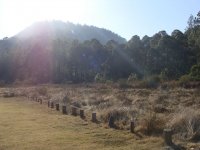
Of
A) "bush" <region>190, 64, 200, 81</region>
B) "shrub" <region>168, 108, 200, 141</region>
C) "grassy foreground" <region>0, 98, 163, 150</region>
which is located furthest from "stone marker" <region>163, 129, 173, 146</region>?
"bush" <region>190, 64, 200, 81</region>

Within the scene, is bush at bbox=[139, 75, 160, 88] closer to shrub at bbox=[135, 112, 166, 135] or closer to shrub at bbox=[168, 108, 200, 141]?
shrub at bbox=[135, 112, 166, 135]

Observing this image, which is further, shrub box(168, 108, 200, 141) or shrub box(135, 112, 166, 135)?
shrub box(135, 112, 166, 135)

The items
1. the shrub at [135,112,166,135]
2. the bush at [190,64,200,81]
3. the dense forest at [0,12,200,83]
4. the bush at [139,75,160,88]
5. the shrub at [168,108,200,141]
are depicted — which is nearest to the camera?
the shrub at [168,108,200,141]

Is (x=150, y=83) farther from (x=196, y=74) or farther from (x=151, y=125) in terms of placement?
(x=151, y=125)

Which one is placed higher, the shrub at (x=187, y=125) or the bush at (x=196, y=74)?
the bush at (x=196, y=74)

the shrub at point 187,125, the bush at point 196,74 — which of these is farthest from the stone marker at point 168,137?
the bush at point 196,74

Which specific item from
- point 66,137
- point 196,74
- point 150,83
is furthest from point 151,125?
point 196,74

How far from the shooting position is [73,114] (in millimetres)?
20109

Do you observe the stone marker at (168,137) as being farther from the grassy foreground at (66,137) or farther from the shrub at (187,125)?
the shrub at (187,125)

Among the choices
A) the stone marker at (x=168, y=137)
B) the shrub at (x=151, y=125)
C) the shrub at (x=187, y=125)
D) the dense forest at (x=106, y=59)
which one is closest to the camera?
the stone marker at (x=168, y=137)

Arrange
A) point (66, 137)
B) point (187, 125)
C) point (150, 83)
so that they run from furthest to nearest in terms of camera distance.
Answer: point (150, 83) < point (66, 137) < point (187, 125)

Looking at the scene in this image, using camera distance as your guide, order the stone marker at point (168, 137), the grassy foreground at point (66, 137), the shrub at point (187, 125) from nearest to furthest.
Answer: the stone marker at point (168, 137)
the shrub at point (187, 125)
the grassy foreground at point (66, 137)

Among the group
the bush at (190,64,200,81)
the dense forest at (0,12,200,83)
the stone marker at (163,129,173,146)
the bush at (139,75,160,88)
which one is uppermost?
the dense forest at (0,12,200,83)

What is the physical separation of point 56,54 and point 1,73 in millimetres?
17638
